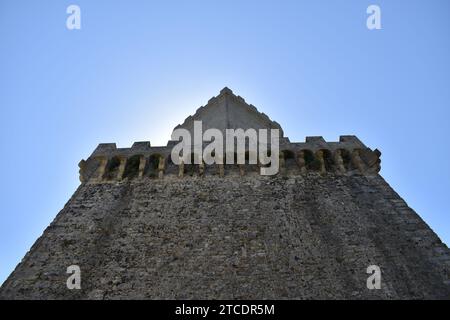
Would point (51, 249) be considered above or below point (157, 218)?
below

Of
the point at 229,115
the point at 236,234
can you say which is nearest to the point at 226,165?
the point at 236,234

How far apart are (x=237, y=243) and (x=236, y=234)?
343 millimetres

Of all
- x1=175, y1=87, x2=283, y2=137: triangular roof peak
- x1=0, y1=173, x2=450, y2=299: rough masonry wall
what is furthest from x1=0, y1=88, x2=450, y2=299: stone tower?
x1=175, y1=87, x2=283, y2=137: triangular roof peak

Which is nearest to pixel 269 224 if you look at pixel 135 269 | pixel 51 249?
pixel 135 269

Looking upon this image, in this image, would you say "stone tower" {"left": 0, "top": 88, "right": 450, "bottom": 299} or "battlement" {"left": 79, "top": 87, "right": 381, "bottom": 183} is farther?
"battlement" {"left": 79, "top": 87, "right": 381, "bottom": 183}

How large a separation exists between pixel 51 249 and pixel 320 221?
21.2 ft

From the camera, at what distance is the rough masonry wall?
9078 mm

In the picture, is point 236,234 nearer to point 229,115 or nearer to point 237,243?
point 237,243

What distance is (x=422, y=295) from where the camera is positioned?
8734 mm

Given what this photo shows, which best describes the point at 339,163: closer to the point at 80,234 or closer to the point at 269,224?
the point at 269,224

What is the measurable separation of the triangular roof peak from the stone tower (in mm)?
3486

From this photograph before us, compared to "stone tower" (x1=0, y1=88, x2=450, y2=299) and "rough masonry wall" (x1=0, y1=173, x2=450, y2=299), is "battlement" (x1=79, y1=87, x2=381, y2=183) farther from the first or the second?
"rough masonry wall" (x1=0, y1=173, x2=450, y2=299)

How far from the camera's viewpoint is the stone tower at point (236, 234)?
9.11 m

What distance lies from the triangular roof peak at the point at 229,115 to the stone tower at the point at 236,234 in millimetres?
3486
